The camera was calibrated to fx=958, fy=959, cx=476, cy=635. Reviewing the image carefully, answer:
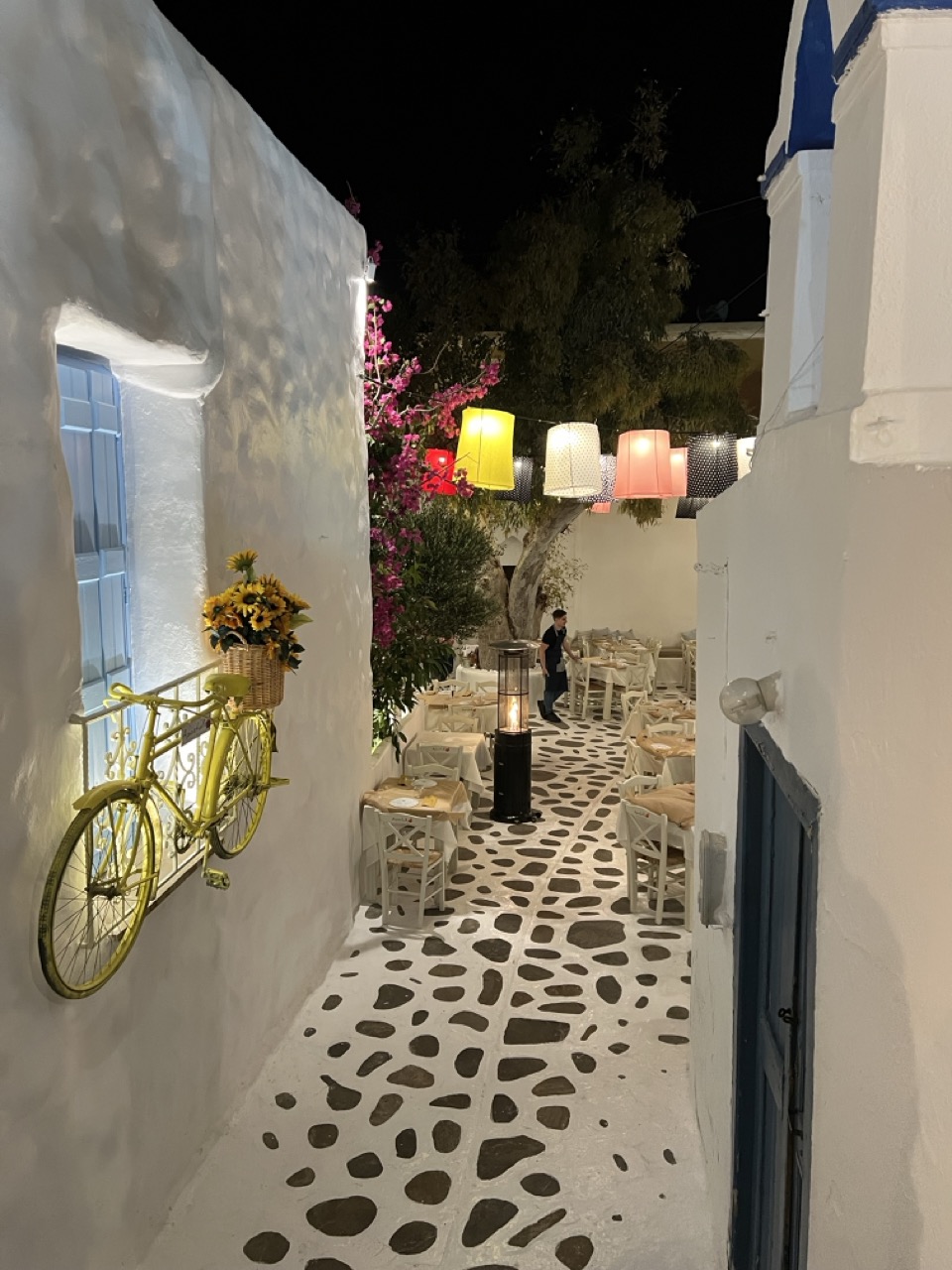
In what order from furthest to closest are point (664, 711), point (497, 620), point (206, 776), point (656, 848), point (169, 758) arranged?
point (497, 620) < point (664, 711) < point (656, 848) < point (169, 758) < point (206, 776)

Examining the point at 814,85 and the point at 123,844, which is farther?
the point at 123,844

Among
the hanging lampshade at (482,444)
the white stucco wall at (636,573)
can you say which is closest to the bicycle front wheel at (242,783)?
the hanging lampshade at (482,444)

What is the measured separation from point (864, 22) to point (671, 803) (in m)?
6.68

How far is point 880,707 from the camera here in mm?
2082

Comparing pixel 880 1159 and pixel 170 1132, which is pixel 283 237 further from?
pixel 880 1159

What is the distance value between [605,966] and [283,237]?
5487 millimetres

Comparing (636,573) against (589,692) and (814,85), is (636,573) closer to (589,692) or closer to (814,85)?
(589,692)

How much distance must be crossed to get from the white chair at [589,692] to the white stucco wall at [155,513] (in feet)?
28.0

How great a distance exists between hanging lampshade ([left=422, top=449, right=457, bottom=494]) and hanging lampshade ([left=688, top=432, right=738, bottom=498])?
8.55 ft

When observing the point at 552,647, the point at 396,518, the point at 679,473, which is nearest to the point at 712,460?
the point at 679,473

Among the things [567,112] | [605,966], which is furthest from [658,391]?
[605,966]

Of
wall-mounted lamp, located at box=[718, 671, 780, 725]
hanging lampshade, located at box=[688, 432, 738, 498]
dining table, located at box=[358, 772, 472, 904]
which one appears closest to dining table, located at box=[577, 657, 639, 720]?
hanging lampshade, located at box=[688, 432, 738, 498]

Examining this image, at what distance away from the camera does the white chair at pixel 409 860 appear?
25.2ft

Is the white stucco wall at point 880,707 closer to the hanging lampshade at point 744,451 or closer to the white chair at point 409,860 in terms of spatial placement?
the white chair at point 409,860
